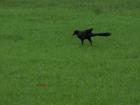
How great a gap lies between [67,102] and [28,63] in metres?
2.89

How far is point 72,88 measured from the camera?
881cm

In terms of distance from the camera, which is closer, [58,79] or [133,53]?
[58,79]

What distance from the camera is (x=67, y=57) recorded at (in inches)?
447

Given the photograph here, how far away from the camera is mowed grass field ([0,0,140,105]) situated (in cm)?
844

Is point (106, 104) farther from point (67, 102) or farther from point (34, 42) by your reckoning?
point (34, 42)

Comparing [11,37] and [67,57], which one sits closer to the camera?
[67,57]

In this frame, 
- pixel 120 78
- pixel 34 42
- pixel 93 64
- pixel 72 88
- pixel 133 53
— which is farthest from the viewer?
pixel 34 42

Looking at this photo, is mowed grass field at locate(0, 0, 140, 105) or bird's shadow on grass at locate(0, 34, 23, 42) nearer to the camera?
mowed grass field at locate(0, 0, 140, 105)

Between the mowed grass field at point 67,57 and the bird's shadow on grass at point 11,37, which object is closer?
the mowed grass field at point 67,57

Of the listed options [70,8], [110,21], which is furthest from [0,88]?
[70,8]

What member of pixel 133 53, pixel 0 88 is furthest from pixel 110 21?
pixel 0 88

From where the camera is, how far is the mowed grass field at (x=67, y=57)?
8.44 m

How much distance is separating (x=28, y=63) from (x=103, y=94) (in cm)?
275

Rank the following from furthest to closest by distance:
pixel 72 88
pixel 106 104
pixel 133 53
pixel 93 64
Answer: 1. pixel 133 53
2. pixel 93 64
3. pixel 72 88
4. pixel 106 104
